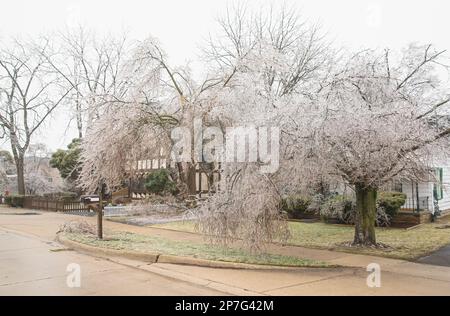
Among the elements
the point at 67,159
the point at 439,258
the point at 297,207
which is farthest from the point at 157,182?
the point at 439,258

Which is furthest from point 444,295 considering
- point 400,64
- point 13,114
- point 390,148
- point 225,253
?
point 13,114

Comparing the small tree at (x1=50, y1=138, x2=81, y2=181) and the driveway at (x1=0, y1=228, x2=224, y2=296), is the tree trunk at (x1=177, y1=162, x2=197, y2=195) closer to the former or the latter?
the driveway at (x1=0, y1=228, x2=224, y2=296)

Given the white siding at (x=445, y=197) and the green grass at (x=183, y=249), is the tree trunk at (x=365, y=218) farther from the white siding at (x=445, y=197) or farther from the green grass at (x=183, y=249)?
the white siding at (x=445, y=197)

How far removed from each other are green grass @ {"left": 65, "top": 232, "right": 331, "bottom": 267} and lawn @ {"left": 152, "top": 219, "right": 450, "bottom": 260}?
235 centimetres

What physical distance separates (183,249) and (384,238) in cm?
635

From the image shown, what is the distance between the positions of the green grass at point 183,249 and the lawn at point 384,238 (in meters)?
2.35

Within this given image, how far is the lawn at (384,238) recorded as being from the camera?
A: 10.4m

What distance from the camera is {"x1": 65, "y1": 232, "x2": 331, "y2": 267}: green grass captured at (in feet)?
28.7

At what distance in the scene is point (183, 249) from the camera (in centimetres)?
1016

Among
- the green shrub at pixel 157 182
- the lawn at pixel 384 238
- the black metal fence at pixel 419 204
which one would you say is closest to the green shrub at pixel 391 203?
the lawn at pixel 384 238

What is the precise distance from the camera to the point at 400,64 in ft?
36.1

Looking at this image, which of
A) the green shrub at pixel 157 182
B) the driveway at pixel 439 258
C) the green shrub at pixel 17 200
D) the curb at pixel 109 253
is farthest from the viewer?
the green shrub at pixel 17 200

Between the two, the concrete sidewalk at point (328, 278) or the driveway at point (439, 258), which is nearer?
the concrete sidewalk at point (328, 278)

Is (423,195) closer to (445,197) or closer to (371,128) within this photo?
(445,197)
